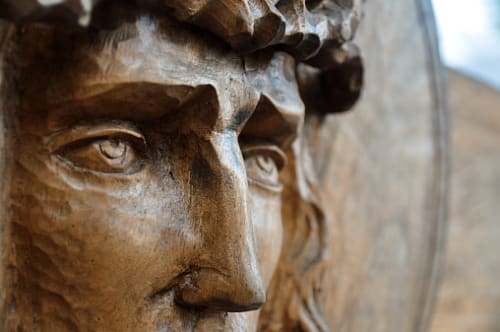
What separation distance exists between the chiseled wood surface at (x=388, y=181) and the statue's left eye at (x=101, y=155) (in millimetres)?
458

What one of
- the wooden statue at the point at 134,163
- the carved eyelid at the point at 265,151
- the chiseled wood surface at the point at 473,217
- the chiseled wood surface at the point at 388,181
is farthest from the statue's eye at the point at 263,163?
the chiseled wood surface at the point at 473,217

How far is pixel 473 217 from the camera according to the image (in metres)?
2.44

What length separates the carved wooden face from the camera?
33.8 inches

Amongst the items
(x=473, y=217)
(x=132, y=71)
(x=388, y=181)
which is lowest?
(x=473, y=217)

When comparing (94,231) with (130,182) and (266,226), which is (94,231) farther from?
(266,226)

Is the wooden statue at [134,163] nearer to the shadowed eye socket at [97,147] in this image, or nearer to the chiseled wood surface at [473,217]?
the shadowed eye socket at [97,147]

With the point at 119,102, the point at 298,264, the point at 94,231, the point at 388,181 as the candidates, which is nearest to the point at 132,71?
the point at 119,102

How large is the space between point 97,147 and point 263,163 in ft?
0.69

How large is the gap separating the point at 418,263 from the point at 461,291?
845 millimetres

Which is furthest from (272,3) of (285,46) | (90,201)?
(90,201)

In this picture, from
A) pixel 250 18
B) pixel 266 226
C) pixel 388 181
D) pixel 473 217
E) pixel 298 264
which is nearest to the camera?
pixel 250 18

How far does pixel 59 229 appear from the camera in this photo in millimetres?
869

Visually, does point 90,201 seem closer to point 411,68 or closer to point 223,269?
point 223,269

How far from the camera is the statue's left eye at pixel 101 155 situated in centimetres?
88
